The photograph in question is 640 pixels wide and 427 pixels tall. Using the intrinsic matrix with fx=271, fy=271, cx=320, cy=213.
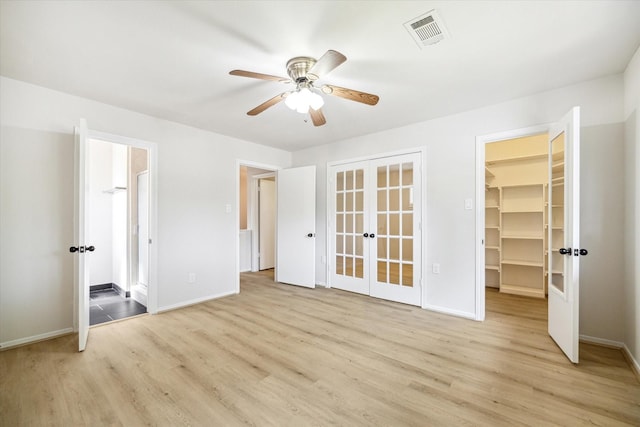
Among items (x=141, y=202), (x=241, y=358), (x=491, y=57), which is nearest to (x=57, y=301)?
(x=141, y=202)

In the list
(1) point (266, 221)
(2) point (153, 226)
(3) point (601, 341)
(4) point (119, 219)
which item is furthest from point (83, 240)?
(3) point (601, 341)

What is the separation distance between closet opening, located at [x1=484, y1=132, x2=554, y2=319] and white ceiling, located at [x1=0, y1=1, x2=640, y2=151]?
193cm

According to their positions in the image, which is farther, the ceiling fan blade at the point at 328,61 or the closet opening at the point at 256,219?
the closet opening at the point at 256,219

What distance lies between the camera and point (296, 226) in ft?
15.5

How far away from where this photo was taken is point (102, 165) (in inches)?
176

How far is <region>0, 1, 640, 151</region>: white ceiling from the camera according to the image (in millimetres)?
1656

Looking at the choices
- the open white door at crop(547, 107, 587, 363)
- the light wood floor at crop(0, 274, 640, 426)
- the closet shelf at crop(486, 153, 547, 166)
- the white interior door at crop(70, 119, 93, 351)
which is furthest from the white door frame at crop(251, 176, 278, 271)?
the open white door at crop(547, 107, 587, 363)

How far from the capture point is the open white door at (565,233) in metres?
2.19

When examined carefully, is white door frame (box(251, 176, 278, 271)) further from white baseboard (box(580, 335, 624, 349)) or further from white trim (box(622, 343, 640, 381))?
white trim (box(622, 343, 640, 381))

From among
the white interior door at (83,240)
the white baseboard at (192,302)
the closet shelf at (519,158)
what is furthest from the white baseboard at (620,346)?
the white interior door at (83,240)

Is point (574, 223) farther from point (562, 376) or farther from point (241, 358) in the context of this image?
point (241, 358)

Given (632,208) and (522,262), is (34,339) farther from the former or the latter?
(522,262)

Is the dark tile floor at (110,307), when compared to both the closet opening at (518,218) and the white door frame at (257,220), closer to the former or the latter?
the white door frame at (257,220)

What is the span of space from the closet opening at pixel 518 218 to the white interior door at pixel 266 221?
4.29m
